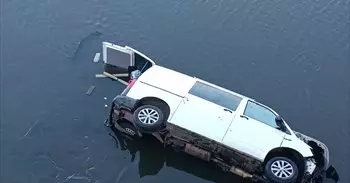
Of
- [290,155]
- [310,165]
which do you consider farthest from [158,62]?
[310,165]

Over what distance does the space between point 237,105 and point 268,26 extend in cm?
503

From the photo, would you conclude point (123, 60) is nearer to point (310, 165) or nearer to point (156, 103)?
point (156, 103)

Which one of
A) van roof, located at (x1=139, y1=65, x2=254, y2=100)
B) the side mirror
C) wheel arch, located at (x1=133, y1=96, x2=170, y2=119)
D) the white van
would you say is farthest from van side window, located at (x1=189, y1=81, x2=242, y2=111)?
A: the side mirror

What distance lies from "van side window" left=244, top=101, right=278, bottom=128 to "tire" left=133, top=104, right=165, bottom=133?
76.1 inches

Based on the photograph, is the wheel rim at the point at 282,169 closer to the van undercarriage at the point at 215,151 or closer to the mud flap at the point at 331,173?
the van undercarriage at the point at 215,151

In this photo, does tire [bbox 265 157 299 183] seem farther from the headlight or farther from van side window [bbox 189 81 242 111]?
van side window [bbox 189 81 242 111]

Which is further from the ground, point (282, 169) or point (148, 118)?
point (282, 169)

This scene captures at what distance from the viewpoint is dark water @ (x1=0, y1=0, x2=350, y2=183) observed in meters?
11.9

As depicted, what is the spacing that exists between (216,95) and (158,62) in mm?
2927

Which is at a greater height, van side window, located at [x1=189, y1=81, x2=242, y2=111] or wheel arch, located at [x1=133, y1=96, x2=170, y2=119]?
van side window, located at [x1=189, y1=81, x2=242, y2=111]

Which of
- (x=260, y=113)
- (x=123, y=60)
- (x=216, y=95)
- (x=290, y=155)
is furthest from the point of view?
(x=123, y=60)

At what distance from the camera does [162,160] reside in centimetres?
1207

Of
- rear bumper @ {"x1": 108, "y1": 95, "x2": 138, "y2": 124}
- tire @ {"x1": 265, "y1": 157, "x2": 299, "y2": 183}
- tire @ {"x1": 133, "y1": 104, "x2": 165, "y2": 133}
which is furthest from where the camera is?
rear bumper @ {"x1": 108, "y1": 95, "x2": 138, "y2": 124}

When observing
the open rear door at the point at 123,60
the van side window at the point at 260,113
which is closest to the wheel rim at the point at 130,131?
the open rear door at the point at 123,60
